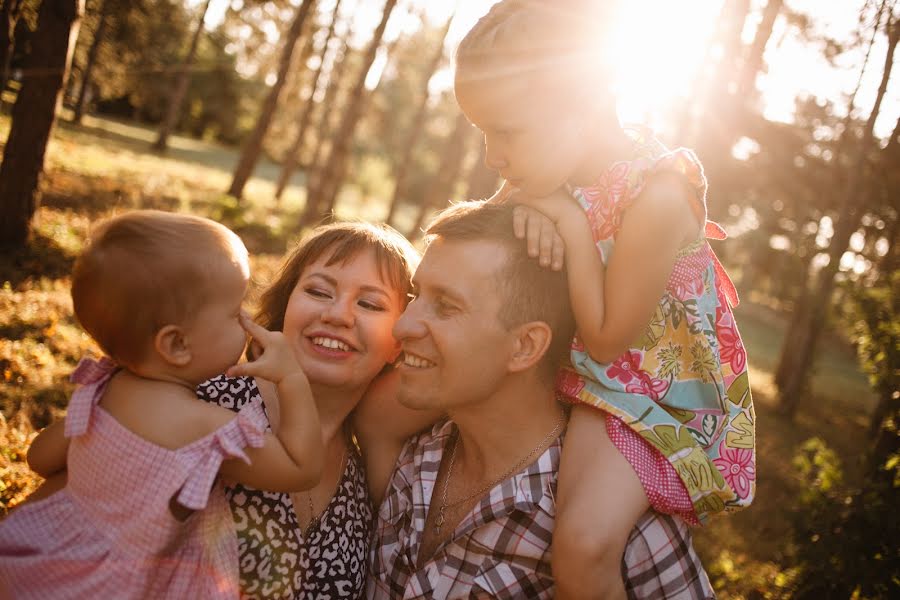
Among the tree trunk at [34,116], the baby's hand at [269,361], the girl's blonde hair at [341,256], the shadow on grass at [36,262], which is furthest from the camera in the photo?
the tree trunk at [34,116]

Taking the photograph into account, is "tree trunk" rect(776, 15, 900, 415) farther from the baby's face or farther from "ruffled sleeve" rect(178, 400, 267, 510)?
"ruffled sleeve" rect(178, 400, 267, 510)

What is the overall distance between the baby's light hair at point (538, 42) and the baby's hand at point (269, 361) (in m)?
1.25

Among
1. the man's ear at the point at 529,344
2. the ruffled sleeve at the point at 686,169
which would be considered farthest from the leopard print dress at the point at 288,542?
the ruffled sleeve at the point at 686,169

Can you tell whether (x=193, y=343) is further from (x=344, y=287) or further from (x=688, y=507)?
(x=688, y=507)

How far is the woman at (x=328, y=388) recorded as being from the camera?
2.49 m

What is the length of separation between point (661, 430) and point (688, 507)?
1.01ft

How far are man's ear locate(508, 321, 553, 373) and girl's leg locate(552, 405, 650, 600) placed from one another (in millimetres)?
405

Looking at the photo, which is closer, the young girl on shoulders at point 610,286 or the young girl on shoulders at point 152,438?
the young girl on shoulders at point 152,438

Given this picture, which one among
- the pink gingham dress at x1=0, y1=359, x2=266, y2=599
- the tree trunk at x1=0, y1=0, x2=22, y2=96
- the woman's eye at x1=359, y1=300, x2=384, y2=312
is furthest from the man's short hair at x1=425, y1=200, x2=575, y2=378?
the tree trunk at x1=0, y1=0, x2=22, y2=96

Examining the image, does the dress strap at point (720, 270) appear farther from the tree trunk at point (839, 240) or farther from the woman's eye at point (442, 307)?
the tree trunk at point (839, 240)

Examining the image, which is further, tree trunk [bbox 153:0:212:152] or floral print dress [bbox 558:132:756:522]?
tree trunk [bbox 153:0:212:152]

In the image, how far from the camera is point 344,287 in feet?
9.45

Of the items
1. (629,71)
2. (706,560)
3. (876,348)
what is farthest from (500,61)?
(706,560)

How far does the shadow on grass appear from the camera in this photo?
25.5 feet
